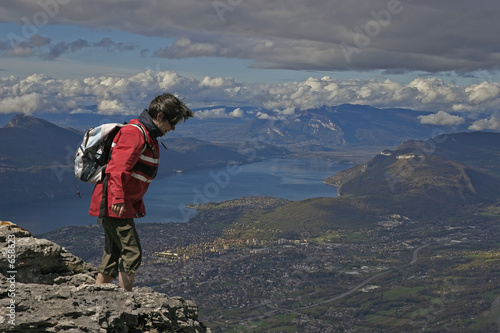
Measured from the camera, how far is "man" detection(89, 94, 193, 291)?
781cm

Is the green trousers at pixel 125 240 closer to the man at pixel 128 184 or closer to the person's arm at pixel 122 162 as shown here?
the man at pixel 128 184

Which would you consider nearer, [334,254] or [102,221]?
A: [102,221]

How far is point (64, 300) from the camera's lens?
7.06 metres

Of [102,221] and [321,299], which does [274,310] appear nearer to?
[321,299]

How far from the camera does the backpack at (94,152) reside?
26.5ft

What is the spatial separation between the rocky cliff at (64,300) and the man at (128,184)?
0.61 meters

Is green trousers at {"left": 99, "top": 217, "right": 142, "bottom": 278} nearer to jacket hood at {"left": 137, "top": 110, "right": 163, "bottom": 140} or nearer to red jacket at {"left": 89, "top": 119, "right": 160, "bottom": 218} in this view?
red jacket at {"left": 89, "top": 119, "right": 160, "bottom": 218}

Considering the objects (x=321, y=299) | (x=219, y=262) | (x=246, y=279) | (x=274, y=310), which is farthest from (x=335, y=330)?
(x=219, y=262)

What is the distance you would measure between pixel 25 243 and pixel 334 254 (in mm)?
182483

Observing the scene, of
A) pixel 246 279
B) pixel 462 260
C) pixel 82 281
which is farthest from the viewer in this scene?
pixel 462 260

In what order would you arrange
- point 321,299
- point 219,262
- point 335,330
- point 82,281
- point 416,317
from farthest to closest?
point 219,262 → point 321,299 → point 416,317 → point 335,330 → point 82,281

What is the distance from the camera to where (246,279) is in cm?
14838

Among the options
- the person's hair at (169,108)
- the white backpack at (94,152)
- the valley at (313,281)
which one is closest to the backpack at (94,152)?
the white backpack at (94,152)

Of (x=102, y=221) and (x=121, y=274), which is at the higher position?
(x=102, y=221)
